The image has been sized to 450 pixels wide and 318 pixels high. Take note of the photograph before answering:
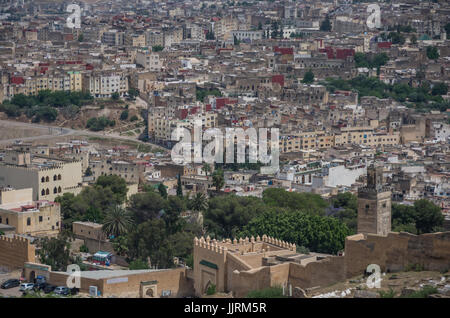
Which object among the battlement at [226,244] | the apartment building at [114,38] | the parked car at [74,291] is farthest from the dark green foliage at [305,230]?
the apartment building at [114,38]

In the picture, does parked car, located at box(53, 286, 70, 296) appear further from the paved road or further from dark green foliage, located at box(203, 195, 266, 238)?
the paved road

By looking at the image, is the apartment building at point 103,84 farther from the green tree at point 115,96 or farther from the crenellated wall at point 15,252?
the crenellated wall at point 15,252

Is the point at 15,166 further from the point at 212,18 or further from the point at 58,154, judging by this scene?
the point at 212,18

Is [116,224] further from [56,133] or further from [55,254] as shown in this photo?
[56,133]

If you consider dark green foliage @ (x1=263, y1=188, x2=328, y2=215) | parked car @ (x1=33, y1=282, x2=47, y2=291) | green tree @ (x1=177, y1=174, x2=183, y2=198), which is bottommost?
green tree @ (x1=177, y1=174, x2=183, y2=198)

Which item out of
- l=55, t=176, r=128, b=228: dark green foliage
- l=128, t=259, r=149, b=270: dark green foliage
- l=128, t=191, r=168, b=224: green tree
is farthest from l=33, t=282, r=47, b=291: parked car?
l=128, t=191, r=168, b=224: green tree
